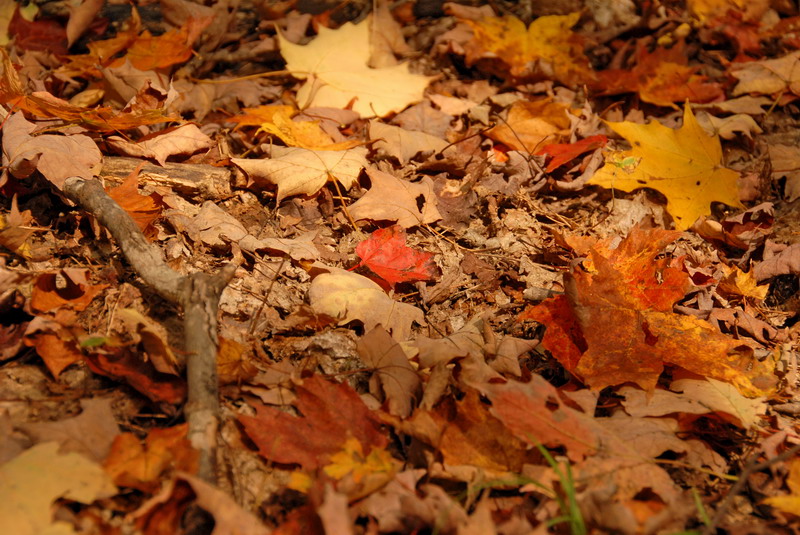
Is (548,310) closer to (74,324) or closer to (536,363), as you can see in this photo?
(536,363)

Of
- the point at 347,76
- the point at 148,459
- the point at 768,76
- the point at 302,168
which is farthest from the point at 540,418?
the point at 768,76

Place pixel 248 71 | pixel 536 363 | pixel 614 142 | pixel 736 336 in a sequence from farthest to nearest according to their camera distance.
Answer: pixel 248 71 < pixel 614 142 < pixel 736 336 < pixel 536 363

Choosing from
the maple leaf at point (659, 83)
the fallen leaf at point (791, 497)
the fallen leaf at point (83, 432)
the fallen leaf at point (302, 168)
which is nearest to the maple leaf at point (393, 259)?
the fallen leaf at point (302, 168)

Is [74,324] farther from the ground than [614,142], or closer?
closer

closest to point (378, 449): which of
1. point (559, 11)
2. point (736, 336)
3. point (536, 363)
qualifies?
point (536, 363)

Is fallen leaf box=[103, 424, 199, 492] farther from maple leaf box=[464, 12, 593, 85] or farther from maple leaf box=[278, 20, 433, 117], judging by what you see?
maple leaf box=[464, 12, 593, 85]

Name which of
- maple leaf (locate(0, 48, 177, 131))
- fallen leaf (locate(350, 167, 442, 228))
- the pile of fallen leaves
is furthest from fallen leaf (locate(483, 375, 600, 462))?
maple leaf (locate(0, 48, 177, 131))

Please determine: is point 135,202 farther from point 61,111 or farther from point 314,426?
point 314,426
